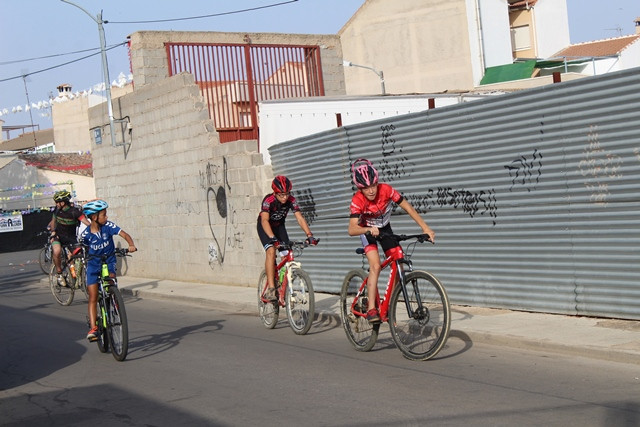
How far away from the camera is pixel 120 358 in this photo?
33.2ft

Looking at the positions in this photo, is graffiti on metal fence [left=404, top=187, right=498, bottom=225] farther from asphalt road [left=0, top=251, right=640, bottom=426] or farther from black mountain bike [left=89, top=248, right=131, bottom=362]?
black mountain bike [left=89, top=248, right=131, bottom=362]

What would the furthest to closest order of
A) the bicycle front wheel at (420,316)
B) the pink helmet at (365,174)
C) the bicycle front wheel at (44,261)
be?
the bicycle front wheel at (44,261), the pink helmet at (365,174), the bicycle front wheel at (420,316)

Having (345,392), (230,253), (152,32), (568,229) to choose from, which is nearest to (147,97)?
(152,32)

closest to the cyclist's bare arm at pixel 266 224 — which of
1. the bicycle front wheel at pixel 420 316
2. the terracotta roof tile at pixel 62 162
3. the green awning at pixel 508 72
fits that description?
the bicycle front wheel at pixel 420 316

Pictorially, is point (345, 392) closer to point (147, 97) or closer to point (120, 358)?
point (120, 358)

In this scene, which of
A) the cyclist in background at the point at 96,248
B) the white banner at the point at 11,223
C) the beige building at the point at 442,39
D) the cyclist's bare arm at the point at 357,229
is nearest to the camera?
the cyclist's bare arm at the point at 357,229

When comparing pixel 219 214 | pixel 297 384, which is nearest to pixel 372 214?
pixel 297 384

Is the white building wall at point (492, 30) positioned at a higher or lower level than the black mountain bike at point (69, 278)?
higher

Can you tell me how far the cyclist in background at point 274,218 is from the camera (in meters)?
11.4

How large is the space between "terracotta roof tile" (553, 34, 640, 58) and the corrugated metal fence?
138ft

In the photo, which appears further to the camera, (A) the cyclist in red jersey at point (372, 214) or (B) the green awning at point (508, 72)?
(B) the green awning at point (508, 72)

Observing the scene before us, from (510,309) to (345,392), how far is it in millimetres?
3985

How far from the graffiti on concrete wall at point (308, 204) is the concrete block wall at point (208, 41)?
22.3 feet

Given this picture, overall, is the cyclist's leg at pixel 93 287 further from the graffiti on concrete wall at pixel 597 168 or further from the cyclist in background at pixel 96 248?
the graffiti on concrete wall at pixel 597 168
